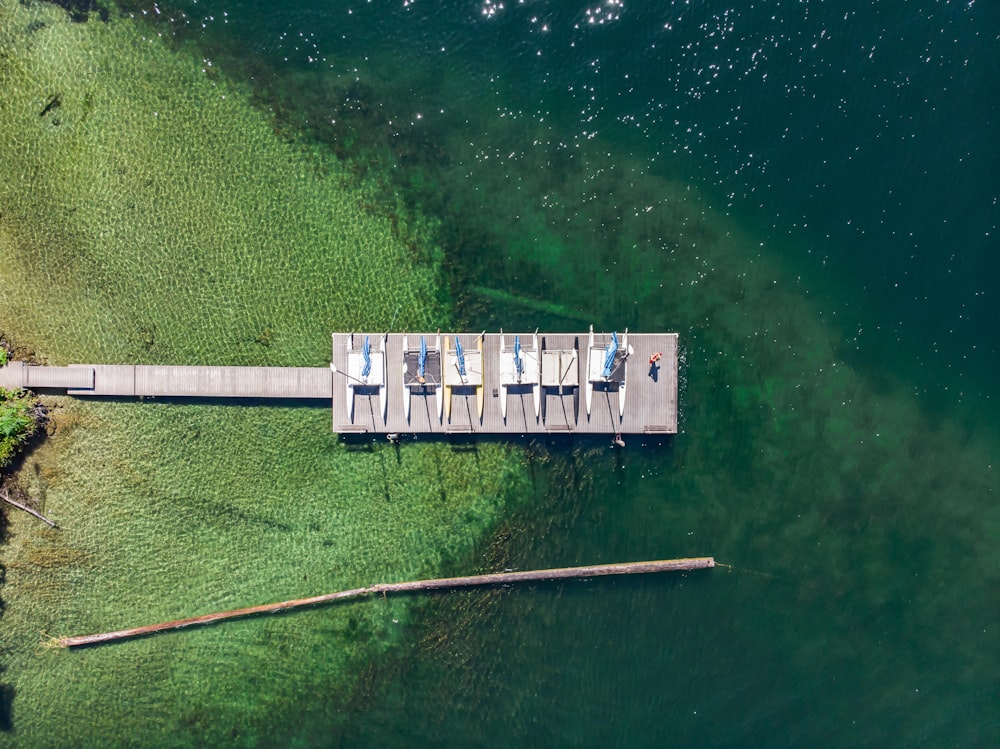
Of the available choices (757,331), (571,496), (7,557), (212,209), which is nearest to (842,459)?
(757,331)

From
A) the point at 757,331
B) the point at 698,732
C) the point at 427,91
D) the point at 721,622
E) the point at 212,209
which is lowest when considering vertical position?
the point at 698,732

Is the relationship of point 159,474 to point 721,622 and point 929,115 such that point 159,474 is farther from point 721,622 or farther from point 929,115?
point 929,115

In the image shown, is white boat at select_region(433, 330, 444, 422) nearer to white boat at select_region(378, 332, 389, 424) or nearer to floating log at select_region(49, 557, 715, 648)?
white boat at select_region(378, 332, 389, 424)

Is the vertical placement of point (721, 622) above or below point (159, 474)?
below

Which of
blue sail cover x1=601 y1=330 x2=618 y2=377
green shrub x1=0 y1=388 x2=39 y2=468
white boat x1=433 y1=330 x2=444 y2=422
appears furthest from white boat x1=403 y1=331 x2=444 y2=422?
green shrub x1=0 y1=388 x2=39 y2=468

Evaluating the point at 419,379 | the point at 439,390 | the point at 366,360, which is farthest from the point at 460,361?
the point at 366,360
